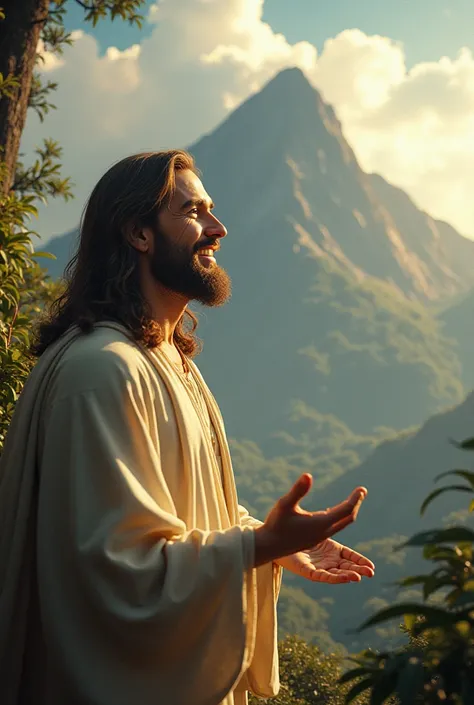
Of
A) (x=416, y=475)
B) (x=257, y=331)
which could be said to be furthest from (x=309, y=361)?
(x=416, y=475)

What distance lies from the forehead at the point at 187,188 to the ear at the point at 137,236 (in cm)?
17

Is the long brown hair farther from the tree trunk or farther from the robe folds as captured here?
the tree trunk

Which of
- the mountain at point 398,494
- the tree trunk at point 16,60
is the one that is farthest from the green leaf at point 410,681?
the mountain at point 398,494

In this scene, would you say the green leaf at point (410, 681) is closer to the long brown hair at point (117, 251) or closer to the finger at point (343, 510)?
the finger at point (343, 510)

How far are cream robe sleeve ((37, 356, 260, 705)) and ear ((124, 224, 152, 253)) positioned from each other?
0.81 metres

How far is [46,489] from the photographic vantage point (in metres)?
2.46

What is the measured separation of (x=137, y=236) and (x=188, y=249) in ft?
0.67

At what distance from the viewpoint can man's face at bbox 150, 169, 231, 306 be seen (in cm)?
299

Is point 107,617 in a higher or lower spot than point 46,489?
lower

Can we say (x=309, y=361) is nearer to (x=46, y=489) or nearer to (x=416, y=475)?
(x=416, y=475)

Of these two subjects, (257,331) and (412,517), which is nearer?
(412,517)

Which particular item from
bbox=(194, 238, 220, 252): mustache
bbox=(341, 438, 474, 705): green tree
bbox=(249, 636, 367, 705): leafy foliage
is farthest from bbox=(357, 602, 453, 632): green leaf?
bbox=(249, 636, 367, 705): leafy foliage

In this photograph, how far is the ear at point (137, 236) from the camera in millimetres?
3025

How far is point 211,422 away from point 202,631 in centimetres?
98
